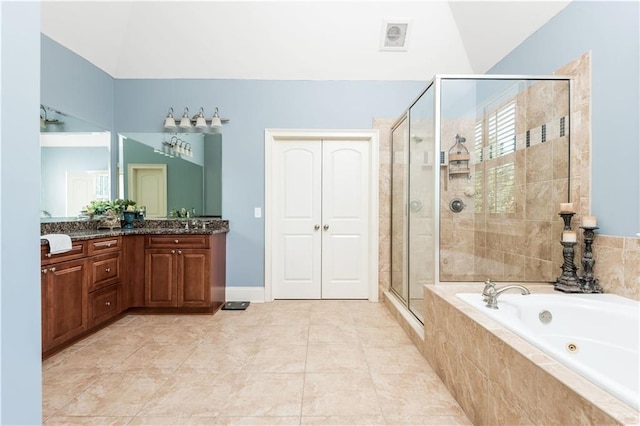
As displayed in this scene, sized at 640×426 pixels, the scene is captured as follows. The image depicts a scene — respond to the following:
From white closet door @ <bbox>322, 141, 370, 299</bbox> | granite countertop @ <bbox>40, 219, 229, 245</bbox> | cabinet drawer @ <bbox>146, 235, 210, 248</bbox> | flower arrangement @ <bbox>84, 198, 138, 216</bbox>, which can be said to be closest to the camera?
granite countertop @ <bbox>40, 219, 229, 245</bbox>

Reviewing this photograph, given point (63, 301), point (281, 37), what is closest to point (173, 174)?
point (63, 301)

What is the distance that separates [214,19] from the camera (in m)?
3.19

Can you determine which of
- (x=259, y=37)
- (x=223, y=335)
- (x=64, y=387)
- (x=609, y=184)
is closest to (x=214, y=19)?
(x=259, y=37)

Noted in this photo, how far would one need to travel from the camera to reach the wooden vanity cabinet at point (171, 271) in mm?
3139

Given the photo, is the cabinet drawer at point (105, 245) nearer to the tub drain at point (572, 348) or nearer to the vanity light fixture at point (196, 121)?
the vanity light fixture at point (196, 121)

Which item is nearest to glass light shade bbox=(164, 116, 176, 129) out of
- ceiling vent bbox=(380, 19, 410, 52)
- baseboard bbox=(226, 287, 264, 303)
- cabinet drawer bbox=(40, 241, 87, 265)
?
cabinet drawer bbox=(40, 241, 87, 265)

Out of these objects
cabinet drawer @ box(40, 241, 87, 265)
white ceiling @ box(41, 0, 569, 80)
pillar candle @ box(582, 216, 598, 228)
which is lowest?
cabinet drawer @ box(40, 241, 87, 265)

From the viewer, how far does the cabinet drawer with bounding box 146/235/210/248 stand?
3139 millimetres

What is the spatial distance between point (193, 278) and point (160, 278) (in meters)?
0.33

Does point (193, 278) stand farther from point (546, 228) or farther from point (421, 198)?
point (546, 228)

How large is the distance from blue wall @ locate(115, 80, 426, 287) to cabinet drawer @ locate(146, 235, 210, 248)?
0.54 meters

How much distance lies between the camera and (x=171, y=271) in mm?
3141

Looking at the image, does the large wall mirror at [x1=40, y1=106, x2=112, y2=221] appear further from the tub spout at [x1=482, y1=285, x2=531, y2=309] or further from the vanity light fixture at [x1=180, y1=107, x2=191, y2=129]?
the tub spout at [x1=482, y1=285, x2=531, y2=309]

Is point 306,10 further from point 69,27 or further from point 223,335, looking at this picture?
point 223,335
